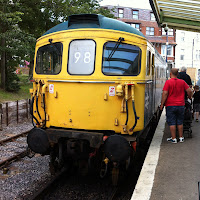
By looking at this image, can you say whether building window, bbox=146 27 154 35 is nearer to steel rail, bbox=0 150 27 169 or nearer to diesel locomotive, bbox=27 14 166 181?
steel rail, bbox=0 150 27 169

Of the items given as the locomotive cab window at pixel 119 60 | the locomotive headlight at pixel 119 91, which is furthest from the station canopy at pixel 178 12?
the locomotive headlight at pixel 119 91

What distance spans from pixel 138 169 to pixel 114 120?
8.27 feet

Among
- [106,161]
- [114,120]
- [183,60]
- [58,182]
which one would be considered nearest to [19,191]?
[58,182]

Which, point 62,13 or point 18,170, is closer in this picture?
point 18,170

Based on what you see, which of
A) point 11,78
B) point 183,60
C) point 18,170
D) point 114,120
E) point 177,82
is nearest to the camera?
point 114,120

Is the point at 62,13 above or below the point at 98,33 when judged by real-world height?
above

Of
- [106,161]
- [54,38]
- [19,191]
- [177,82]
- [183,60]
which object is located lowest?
[19,191]

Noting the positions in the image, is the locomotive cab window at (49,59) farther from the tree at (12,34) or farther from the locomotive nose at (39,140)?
the tree at (12,34)

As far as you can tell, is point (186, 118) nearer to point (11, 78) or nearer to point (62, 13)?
point (62, 13)

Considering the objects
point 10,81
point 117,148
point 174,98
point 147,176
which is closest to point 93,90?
point 117,148

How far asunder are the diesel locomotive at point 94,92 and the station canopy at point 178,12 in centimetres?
265

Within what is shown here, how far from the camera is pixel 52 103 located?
5.68m

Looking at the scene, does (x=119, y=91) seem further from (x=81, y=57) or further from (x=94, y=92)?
(x=81, y=57)

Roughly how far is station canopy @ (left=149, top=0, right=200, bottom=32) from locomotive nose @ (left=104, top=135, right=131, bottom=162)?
4139 mm
